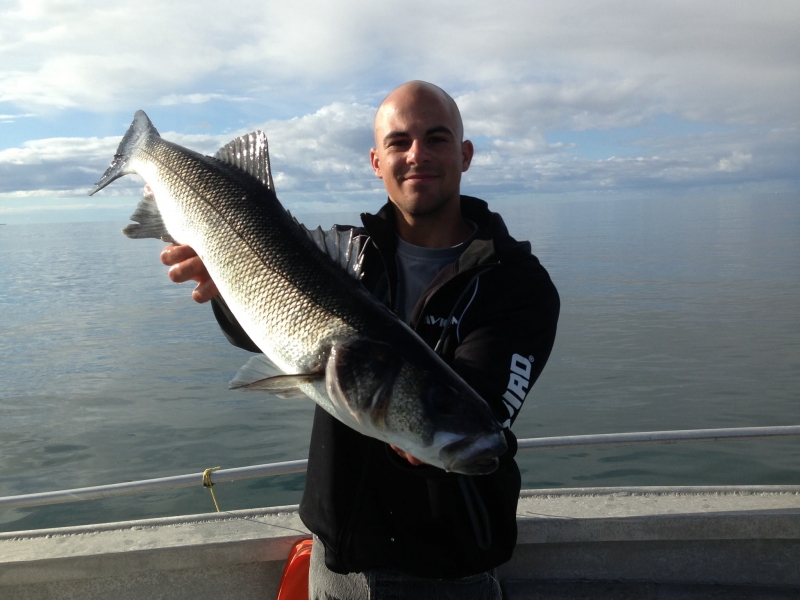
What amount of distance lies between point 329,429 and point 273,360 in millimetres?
517

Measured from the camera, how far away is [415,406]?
1.93 m

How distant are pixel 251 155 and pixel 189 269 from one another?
0.60 meters

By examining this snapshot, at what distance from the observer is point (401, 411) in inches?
76.5

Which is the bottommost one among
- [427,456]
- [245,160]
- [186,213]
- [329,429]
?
[329,429]

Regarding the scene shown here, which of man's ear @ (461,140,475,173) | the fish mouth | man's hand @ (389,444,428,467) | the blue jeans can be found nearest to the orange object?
the blue jeans

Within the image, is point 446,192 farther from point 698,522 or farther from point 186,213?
point 698,522

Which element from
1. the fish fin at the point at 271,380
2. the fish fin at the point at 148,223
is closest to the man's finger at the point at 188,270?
the fish fin at the point at 148,223

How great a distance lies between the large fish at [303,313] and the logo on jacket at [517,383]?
35cm

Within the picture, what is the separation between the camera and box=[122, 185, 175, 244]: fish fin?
3111mm

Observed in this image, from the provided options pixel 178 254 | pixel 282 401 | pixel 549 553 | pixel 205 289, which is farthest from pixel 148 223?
pixel 282 401

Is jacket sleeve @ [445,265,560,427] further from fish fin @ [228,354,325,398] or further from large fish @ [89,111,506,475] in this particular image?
fish fin @ [228,354,325,398]

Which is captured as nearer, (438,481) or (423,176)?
(438,481)

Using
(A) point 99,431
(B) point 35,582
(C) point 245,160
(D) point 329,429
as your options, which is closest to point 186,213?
(C) point 245,160

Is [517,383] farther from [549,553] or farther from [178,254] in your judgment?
[549,553]
